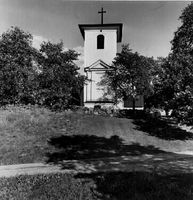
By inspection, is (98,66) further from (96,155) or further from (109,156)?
(109,156)

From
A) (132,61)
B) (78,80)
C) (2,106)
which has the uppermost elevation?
(132,61)

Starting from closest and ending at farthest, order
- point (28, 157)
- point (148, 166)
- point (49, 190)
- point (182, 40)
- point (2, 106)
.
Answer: point (49, 190)
point (148, 166)
point (28, 157)
point (182, 40)
point (2, 106)

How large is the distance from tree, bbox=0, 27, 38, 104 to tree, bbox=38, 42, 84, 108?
1837mm

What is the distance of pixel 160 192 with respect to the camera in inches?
274

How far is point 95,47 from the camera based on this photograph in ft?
113

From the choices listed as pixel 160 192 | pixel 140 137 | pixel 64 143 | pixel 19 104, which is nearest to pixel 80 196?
pixel 160 192

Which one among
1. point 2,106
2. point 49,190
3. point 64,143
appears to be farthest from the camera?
point 2,106

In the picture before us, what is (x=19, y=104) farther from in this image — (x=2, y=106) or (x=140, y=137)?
(x=140, y=137)

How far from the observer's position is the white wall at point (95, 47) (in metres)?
34.4

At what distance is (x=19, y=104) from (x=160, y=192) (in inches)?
832

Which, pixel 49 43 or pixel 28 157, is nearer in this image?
pixel 28 157

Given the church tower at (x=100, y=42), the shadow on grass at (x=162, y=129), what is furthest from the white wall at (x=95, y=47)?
the shadow on grass at (x=162, y=129)

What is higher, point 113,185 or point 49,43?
point 49,43

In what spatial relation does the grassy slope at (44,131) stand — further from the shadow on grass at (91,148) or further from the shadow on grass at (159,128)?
the shadow on grass at (159,128)
